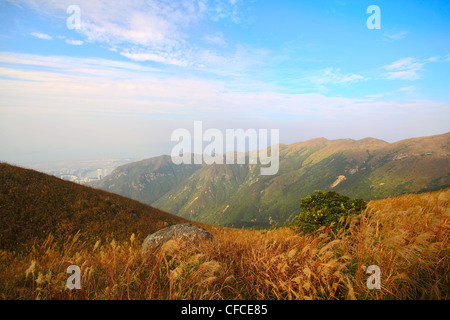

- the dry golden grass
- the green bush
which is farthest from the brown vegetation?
the green bush

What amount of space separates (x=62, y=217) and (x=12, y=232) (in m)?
2.94

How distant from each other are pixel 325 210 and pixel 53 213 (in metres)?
18.1

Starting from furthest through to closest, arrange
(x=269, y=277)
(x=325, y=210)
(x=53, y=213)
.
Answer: (x=53, y=213)
(x=325, y=210)
(x=269, y=277)

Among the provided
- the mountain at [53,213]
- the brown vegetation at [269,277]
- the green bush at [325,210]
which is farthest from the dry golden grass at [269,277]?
the mountain at [53,213]

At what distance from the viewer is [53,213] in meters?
15.3

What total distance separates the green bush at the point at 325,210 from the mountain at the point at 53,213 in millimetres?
11337

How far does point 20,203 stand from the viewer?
1520 centimetres

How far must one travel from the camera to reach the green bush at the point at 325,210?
8046 millimetres
